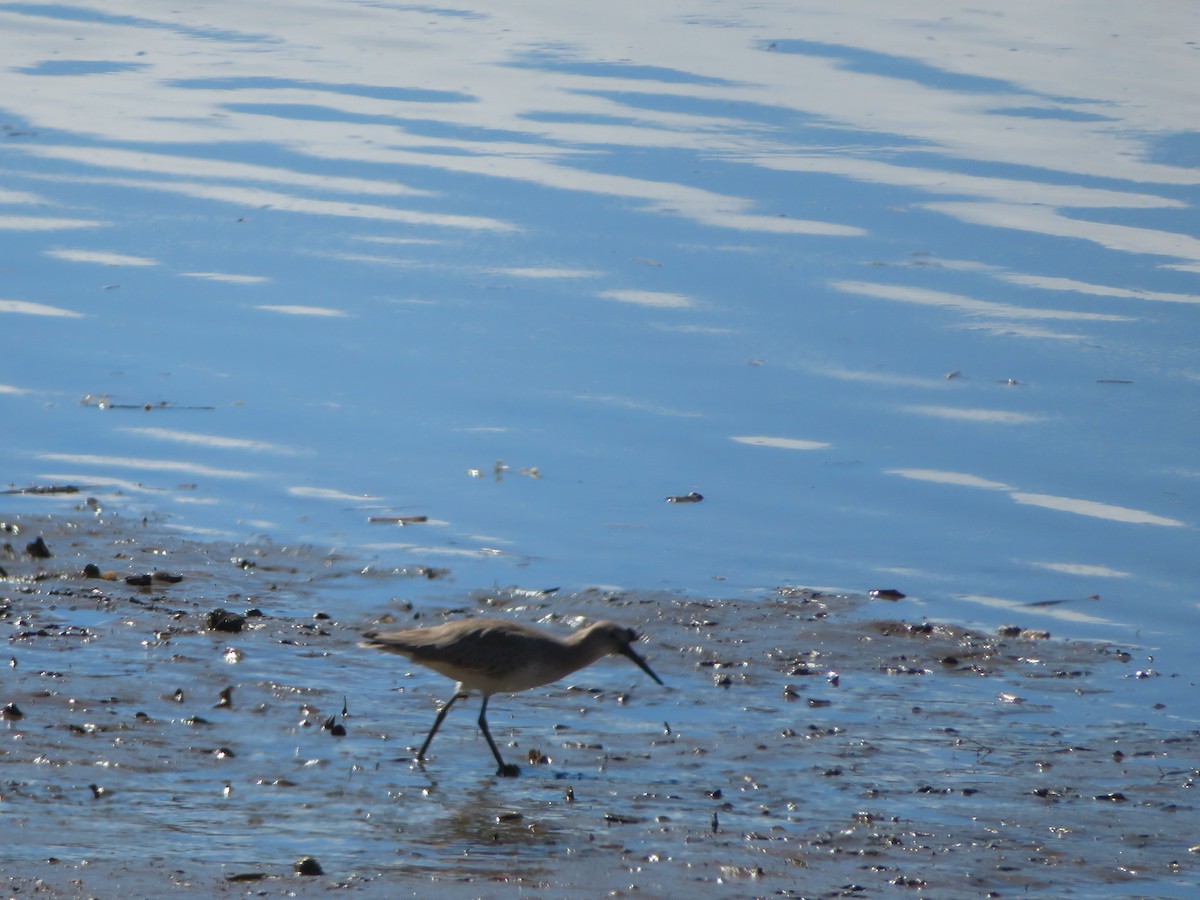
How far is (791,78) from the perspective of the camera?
1967 centimetres

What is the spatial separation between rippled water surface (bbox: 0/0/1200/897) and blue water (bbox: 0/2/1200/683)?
38 mm

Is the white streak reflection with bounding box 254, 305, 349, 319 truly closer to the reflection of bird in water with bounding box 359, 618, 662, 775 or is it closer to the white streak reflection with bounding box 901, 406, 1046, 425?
the white streak reflection with bounding box 901, 406, 1046, 425

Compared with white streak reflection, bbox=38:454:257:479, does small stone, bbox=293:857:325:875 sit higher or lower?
higher

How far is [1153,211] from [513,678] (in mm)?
9126

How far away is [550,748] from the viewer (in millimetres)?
7723

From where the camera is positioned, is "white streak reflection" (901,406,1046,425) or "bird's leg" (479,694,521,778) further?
"white streak reflection" (901,406,1046,425)

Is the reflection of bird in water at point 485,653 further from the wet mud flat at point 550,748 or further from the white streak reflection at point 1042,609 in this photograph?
the white streak reflection at point 1042,609

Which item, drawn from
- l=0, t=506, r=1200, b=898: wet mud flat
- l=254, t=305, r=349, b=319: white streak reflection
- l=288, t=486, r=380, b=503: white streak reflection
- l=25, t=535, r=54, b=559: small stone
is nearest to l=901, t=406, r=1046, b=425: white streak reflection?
l=0, t=506, r=1200, b=898: wet mud flat

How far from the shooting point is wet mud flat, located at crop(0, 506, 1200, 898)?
6.34 m

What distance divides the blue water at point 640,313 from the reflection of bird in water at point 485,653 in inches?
58.7

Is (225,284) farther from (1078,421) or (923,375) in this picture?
(1078,421)

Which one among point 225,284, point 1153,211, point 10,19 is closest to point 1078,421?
point 1153,211

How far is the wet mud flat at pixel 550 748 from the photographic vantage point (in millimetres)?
6344

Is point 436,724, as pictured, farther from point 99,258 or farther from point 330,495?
point 99,258
